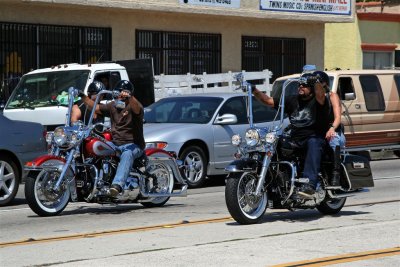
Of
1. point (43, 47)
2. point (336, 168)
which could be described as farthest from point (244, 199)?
point (43, 47)

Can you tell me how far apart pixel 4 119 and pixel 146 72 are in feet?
22.7

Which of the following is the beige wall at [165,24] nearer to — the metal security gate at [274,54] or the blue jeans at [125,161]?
the metal security gate at [274,54]

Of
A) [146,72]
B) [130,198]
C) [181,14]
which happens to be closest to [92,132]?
[130,198]

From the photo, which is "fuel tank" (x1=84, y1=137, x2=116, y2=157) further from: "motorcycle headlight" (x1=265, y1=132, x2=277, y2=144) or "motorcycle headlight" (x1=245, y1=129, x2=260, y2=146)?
"motorcycle headlight" (x1=265, y1=132, x2=277, y2=144)

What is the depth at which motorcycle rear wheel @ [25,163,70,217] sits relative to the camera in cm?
1208

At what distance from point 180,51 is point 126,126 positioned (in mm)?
17024

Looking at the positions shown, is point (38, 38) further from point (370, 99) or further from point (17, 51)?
point (370, 99)

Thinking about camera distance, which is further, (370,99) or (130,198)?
(370,99)

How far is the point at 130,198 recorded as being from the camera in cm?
1271

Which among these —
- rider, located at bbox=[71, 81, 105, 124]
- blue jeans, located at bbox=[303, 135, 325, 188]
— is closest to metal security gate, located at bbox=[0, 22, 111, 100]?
rider, located at bbox=[71, 81, 105, 124]

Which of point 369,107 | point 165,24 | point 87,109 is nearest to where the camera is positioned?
point 87,109

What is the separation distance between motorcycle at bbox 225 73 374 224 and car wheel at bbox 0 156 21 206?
4.33m

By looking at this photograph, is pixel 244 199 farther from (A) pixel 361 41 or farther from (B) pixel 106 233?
(A) pixel 361 41

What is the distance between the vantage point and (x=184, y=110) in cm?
1755
